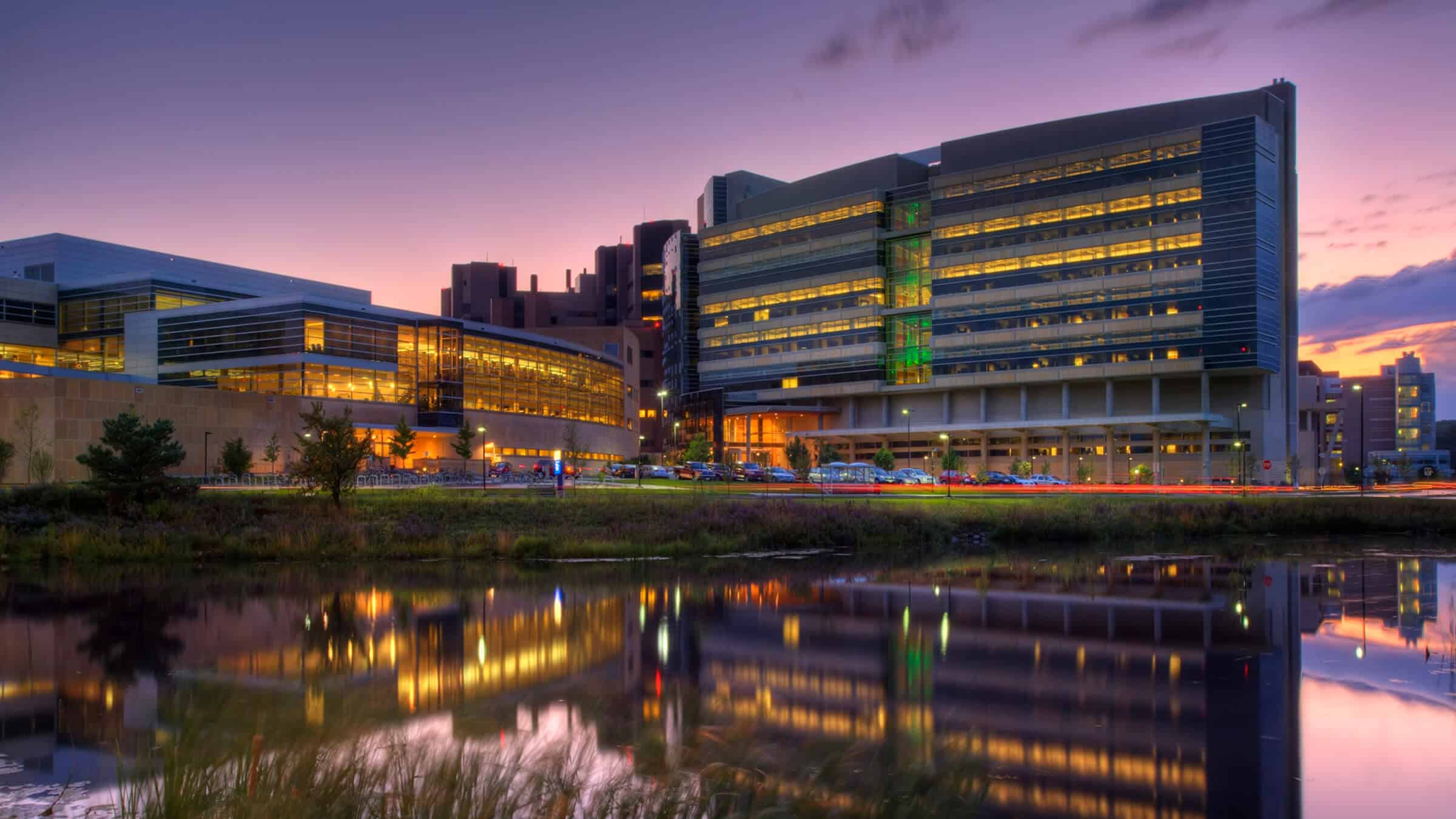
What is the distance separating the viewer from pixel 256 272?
131500mm

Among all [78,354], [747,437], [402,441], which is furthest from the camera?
[747,437]

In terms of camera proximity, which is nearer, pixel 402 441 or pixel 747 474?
pixel 402 441

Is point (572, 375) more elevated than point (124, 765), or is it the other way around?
point (572, 375)

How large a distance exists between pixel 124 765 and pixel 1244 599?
81.7ft

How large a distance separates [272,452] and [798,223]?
89712mm

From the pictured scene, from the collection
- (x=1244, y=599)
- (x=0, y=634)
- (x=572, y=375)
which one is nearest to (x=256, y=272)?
(x=572, y=375)

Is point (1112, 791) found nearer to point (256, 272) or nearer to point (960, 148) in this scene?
point (960, 148)

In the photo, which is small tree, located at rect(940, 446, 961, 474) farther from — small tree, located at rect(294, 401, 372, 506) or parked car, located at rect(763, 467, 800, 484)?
small tree, located at rect(294, 401, 372, 506)

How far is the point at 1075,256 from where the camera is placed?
112 m

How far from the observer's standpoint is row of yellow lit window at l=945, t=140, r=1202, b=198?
105 meters

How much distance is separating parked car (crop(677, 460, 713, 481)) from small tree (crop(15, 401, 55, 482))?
1694 inches

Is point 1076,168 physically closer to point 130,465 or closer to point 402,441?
point 402,441

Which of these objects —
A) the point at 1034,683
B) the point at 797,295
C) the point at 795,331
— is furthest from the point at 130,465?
the point at 797,295

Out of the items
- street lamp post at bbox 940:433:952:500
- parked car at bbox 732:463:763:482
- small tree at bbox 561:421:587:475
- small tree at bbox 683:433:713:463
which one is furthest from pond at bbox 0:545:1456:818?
small tree at bbox 683:433:713:463
